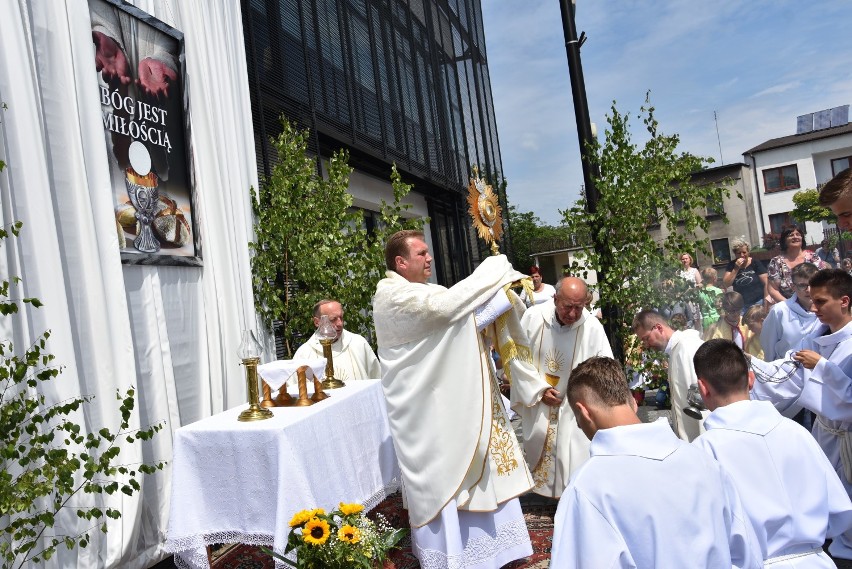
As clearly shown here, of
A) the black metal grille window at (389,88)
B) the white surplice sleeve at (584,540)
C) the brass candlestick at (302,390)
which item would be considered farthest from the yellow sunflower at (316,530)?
the black metal grille window at (389,88)

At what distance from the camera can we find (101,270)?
188 inches

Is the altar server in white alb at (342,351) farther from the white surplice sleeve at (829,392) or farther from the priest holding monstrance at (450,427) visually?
the white surplice sleeve at (829,392)

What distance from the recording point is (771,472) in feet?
8.38

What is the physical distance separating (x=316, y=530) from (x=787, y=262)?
553 centimetres

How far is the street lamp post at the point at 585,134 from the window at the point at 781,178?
45.7m

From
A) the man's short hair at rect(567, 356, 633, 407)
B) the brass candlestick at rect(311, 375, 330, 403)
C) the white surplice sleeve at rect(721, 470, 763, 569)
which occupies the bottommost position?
the white surplice sleeve at rect(721, 470, 763, 569)

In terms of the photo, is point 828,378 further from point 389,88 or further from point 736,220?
point 736,220

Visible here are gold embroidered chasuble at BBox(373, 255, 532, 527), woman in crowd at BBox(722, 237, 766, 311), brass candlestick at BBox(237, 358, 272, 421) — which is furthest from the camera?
woman in crowd at BBox(722, 237, 766, 311)

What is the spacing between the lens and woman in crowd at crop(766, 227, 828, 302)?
6.68m

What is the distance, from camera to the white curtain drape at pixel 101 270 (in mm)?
4230

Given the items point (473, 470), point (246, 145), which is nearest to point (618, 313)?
point (473, 470)

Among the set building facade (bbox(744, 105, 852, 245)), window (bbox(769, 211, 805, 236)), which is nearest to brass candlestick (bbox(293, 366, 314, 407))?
building facade (bbox(744, 105, 852, 245))

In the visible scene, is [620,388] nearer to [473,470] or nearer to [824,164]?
[473,470]

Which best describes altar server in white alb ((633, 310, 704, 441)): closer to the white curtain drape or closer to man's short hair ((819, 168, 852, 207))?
man's short hair ((819, 168, 852, 207))
